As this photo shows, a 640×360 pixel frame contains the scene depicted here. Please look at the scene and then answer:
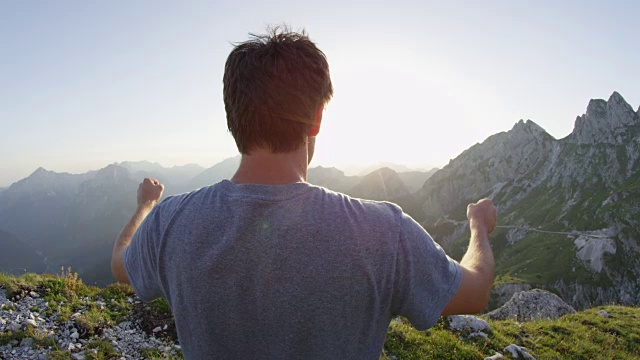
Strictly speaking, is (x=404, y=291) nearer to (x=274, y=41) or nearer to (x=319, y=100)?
(x=319, y=100)

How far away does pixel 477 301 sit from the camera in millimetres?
2777

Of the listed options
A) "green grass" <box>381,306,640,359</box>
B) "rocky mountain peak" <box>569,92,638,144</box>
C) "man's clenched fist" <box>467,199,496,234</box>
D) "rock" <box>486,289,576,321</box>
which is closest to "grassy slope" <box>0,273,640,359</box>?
"green grass" <box>381,306,640,359</box>

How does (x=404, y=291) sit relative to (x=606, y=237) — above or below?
above

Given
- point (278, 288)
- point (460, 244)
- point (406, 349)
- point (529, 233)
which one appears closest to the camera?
point (278, 288)

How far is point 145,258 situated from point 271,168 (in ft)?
4.28

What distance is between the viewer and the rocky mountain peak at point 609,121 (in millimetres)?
185125

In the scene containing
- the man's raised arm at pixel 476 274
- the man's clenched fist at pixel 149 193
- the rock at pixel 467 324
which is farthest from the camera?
the rock at pixel 467 324

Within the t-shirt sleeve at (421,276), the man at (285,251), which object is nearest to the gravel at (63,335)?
the man at (285,251)

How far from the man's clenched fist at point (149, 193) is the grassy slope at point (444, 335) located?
29.3 feet

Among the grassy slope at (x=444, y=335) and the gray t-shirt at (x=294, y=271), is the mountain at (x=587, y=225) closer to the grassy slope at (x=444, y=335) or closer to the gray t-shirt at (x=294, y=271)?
the grassy slope at (x=444, y=335)

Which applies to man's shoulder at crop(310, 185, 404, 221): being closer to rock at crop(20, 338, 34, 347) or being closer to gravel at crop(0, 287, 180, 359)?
gravel at crop(0, 287, 180, 359)

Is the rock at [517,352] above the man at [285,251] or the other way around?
the other way around

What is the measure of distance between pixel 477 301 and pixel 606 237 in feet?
532

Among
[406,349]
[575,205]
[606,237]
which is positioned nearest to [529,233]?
[575,205]
